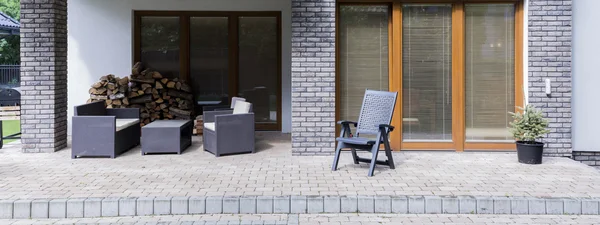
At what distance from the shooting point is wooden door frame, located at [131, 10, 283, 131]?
1141 cm

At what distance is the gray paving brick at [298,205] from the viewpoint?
564 cm

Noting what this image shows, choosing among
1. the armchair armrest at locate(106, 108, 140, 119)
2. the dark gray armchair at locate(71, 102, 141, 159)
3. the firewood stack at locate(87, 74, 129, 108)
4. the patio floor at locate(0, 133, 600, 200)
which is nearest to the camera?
the patio floor at locate(0, 133, 600, 200)

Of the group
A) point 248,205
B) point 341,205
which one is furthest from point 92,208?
point 341,205

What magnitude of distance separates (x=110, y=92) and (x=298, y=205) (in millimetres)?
6366

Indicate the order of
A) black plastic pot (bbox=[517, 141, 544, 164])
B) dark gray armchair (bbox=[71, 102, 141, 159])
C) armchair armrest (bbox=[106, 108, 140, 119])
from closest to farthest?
black plastic pot (bbox=[517, 141, 544, 164]) < dark gray armchair (bbox=[71, 102, 141, 159]) < armchair armrest (bbox=[106, 108, 140, 119])

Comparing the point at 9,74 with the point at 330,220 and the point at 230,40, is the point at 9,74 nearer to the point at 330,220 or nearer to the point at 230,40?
the point at 230,40

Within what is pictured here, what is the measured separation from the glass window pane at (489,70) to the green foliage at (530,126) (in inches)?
31.7

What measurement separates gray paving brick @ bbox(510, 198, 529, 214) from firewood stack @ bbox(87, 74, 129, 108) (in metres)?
7.45

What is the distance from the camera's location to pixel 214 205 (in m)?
5.61

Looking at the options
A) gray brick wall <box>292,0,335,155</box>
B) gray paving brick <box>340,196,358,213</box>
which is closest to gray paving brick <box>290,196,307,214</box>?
gray paving brick <box>340,196,358,213</box>

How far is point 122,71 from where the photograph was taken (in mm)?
11375

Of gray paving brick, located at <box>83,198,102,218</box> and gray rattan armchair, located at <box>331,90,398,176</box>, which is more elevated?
gray rattan armchair, located at <box>331,90,398,176</box>

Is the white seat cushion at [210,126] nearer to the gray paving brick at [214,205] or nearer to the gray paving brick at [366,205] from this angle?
the gray paving brick at [214,205]

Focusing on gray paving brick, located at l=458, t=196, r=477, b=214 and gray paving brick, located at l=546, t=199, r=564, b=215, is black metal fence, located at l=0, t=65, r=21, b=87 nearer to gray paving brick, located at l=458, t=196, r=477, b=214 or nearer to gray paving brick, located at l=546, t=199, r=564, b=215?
gray paving brick, located at l=458, t=196, r=477, b=214
